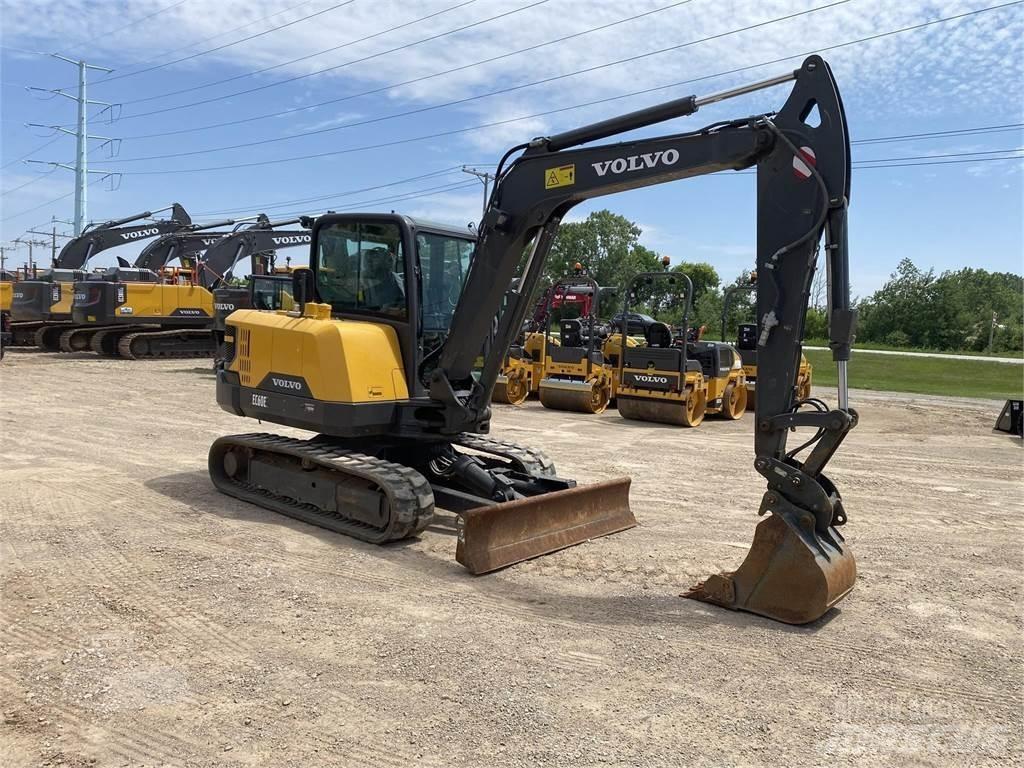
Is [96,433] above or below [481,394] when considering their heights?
below

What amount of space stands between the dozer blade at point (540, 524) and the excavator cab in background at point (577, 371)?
25.8ft

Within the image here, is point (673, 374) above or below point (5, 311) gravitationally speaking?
below

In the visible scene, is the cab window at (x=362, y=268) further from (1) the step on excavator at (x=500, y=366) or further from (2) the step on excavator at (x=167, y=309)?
(2) the step on excavator at (x=167, y=309)

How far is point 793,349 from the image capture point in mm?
4781

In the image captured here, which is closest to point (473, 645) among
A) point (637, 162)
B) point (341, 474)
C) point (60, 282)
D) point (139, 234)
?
point (341, 474)

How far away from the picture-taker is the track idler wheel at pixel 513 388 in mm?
15609

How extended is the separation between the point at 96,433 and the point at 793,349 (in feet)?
30.5

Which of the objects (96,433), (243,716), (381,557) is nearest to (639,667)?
(243,716)

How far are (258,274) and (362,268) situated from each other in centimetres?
1371

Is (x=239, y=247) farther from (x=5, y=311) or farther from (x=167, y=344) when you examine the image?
(x=5, y=311)

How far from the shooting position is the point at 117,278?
78.4 ft

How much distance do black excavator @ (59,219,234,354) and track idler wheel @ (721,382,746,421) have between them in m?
16.2

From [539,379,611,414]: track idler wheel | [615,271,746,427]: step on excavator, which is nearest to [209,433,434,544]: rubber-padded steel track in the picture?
[615,271,746,427]: step on excavator

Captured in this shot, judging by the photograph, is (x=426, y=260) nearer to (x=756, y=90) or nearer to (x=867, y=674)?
(x=756, y=90)
